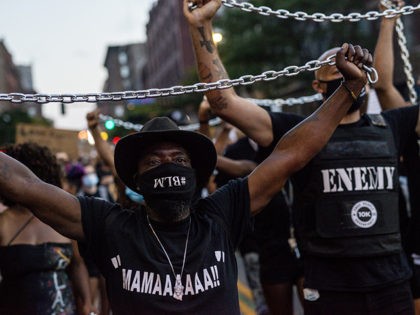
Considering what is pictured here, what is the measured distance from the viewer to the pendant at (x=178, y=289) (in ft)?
8.02

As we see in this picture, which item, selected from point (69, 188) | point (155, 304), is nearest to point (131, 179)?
point (155, 304)

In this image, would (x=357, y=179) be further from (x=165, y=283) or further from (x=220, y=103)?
(x=165, y=283)

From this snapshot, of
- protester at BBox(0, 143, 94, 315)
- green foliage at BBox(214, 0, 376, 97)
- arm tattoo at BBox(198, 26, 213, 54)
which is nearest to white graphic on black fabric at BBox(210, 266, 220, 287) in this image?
arm tattoo at BBox(198, 26, 213, 54)

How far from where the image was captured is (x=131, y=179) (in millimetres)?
2824

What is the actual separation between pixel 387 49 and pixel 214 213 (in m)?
2.03

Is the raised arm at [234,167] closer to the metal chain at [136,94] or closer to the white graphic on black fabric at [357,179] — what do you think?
the white graphic on black fabric at [357,179]

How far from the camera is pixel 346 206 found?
330cm

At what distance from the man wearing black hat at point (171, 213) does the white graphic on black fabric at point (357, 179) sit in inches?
25.6

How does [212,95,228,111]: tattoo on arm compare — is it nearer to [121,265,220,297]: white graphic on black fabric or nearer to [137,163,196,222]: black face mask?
[137,163,196,222]: black face mask

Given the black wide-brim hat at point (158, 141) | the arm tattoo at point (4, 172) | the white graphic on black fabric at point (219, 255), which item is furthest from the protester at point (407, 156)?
the arm tattoo at point (4, 172)

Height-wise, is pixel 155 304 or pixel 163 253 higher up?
pixel 163 253

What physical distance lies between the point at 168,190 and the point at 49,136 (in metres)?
8.51

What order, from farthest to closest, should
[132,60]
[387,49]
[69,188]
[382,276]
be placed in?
[132,60] → [69,188] → [387,49] → [382,276]

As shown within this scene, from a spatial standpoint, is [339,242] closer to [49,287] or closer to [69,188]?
[49,287]
